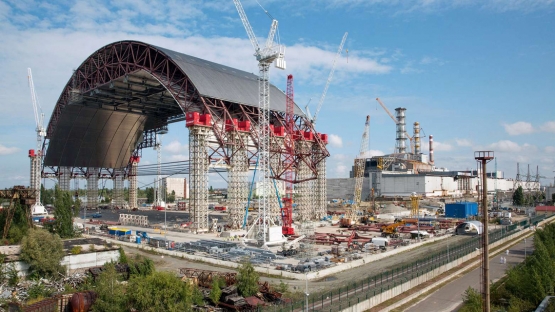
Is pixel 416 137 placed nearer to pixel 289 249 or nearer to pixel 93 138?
pixel 93 138

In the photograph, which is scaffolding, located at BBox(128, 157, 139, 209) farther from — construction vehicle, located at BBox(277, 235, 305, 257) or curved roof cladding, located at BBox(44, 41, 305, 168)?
construction vehicle, located at BBox(277, 235, 305, 257)

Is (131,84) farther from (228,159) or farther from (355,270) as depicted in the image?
(355,270)

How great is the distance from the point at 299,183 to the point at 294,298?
52.1 m

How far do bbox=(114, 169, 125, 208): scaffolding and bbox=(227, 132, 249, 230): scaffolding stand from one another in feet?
Answer: 186

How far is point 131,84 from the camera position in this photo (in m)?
76.4

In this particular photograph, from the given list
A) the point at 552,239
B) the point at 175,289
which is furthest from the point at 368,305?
the point at 552,239

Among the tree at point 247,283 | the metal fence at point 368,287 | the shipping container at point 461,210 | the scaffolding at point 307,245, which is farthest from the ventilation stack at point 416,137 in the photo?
the tree at point 247,283

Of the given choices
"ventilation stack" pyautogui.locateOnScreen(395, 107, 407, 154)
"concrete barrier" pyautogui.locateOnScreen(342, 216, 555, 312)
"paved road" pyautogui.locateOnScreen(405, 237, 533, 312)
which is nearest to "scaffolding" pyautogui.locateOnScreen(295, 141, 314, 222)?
"concrete barrier" pyautogui.locateOnScreen(342, 216, 555, 312)

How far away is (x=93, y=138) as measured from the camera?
96.6m

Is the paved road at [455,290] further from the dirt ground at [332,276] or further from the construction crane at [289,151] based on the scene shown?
the construction crane at [289,151]

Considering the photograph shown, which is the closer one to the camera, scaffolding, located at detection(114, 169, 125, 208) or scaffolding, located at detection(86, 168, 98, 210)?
scaffolding, located at detection(86, 168, 98, 210)

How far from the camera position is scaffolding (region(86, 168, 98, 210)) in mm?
106144

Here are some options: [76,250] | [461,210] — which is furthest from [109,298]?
[461,210]

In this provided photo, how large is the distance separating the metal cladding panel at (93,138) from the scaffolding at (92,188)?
2924 millimetres
